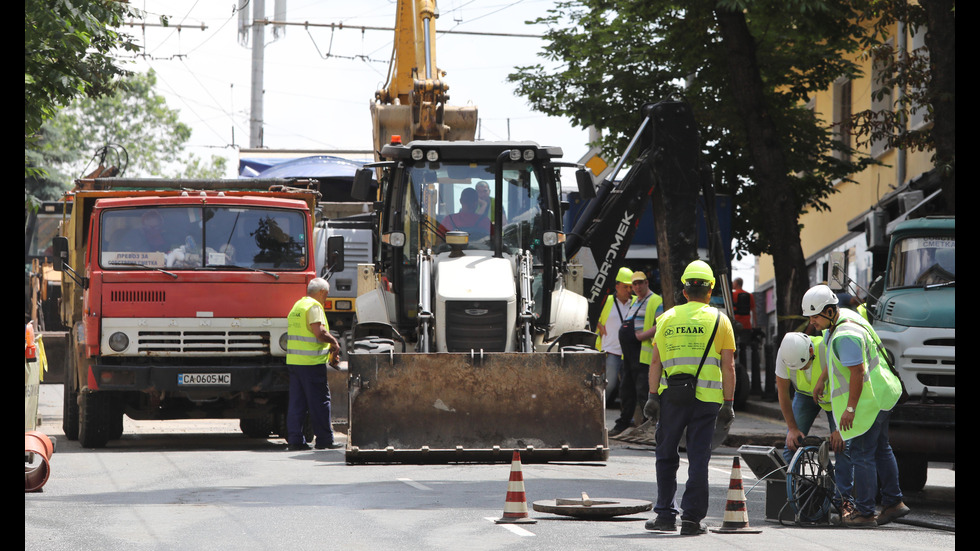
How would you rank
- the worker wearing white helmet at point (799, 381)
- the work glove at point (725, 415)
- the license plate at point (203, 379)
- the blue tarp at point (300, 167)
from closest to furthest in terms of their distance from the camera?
the work glove at point (725, 415) < the worker wearing white helmet at point (799, 381) < the license plate at point (203, 379) < the blue tarp at point (300, 167)

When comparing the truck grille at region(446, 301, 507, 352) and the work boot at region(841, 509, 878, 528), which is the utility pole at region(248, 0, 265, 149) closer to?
the truck grille at region(446, 301, 507, 352)

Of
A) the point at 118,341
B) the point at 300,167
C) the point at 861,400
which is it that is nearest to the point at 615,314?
the point at 118,341

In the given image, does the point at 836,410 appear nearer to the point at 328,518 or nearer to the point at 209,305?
the point at 328,518

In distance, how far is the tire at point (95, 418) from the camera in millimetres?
15039

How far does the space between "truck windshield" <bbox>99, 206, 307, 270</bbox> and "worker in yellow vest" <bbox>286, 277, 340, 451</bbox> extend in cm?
75

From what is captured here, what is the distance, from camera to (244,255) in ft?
50.0

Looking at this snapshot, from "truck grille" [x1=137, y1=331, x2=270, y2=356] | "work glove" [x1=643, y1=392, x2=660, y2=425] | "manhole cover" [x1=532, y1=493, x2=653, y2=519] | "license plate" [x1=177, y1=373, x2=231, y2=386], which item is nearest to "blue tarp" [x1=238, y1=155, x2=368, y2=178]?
"truck grille" [x1=137, y1=331, x2=270, y2=356]

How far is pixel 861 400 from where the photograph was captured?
33.9 feet

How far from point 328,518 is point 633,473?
4.07m

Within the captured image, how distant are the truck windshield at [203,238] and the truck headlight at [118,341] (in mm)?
715

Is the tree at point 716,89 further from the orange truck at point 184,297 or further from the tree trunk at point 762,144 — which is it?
the orange truck at point 184,297

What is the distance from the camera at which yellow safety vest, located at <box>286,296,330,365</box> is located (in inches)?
577

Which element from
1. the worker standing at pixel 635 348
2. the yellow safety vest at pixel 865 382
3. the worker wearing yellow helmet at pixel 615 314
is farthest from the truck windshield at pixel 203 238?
the yellow safety vest at pixel 865 382

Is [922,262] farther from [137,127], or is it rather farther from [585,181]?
[137,127]
